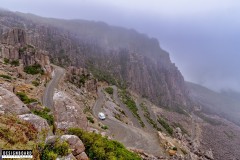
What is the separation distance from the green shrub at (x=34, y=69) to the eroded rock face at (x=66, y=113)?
1926 inches

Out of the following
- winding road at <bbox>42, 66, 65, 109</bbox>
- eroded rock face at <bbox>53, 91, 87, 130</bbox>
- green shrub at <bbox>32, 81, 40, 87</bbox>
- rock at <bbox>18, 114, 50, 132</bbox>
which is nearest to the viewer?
rock at <bbox>18, 114, 50, 132</bbox>

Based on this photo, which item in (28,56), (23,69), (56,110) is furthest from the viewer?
(28,56)

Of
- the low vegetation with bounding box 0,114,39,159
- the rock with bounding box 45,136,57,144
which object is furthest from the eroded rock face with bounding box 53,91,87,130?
the rock with bounding box 45,136,57,144

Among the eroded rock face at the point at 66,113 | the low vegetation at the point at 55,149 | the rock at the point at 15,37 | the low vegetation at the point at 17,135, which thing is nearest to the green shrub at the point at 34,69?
the rock at the point at 15,37

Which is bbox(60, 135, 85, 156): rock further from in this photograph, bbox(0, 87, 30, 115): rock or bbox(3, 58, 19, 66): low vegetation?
bbox(3, 58, 19, 66): low vegetation

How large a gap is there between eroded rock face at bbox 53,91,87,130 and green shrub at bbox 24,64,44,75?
48.9 m

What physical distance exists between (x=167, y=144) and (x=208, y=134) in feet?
445

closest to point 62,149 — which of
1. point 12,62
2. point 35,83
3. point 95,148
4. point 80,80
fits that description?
point 95,148

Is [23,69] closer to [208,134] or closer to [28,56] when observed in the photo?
[28,56]

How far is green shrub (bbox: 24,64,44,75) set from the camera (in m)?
71.5

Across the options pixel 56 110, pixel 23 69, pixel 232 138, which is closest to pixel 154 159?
Answer: pixel 56 110

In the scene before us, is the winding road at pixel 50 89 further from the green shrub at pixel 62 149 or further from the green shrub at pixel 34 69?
the green shrub at pixel 62 149

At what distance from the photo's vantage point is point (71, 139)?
1702 centimetres

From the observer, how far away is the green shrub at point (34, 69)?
7152 centimetres
